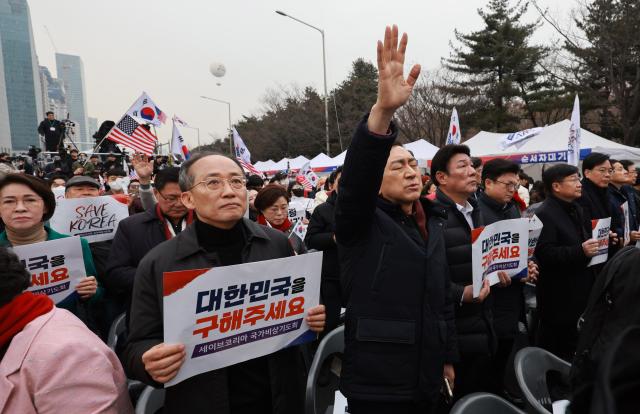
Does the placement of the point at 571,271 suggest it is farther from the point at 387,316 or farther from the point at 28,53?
the point at 28,53

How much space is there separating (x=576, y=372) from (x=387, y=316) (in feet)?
2.38

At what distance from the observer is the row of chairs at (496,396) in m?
1.84

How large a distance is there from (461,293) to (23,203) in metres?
2.65

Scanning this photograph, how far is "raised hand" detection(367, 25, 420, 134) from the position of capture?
5.24 ft

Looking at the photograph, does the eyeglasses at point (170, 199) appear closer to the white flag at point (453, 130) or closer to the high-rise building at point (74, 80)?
the white flag at point (453, 130)

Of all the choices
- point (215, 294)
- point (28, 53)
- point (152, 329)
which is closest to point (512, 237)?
point (215, 294)

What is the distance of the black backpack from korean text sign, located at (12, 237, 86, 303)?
8.63 feet

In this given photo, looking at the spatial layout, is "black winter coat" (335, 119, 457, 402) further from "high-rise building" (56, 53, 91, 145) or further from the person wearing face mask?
"high-rise building" (56, 53, 91, 145)

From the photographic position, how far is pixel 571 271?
352cm

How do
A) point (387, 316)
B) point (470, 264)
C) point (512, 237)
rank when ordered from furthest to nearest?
point (512, 237) → point (470, 264) → point (387, 316)

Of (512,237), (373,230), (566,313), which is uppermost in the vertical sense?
(373,230)

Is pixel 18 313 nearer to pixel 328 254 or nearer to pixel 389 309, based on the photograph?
pixel 389 309

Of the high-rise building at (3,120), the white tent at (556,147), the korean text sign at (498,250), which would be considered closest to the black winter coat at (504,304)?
the korean text sign at (498,250)

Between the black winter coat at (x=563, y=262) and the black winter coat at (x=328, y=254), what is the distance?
1.73m
